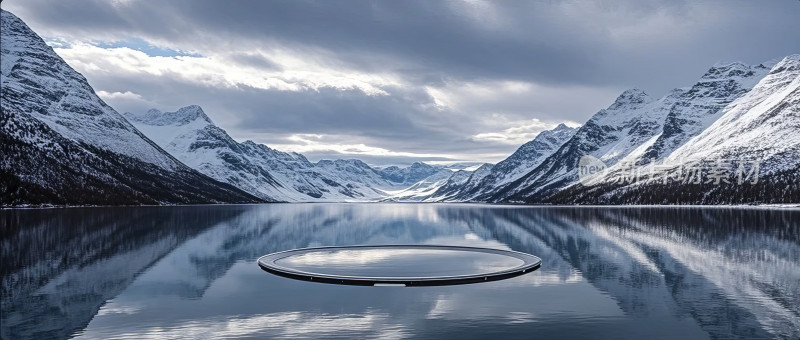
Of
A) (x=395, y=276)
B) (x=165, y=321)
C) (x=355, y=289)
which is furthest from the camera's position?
(x=395, y=276)

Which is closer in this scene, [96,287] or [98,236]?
[96,287]

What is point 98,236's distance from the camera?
11212cm

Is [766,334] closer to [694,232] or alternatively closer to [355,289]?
[355,289]

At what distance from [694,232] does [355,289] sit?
97.5 metres

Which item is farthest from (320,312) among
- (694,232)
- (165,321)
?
(694,232)

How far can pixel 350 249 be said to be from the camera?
312 feet

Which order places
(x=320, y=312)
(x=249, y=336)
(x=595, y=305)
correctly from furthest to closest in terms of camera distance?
(x=595, y=305) < (x=320, y=312) < (x=249, y=336)

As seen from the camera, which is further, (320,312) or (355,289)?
(355,289)

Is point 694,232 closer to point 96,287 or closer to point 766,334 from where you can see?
point 766,334

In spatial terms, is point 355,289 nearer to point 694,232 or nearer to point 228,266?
point 228,266

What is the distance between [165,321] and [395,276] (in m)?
27.1

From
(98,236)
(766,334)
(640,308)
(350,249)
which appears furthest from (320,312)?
(98,236)

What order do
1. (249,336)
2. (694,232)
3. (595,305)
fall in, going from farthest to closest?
(694,232)
(595,305)
(249,336)

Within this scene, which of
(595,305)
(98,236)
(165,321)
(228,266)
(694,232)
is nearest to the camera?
(165,321)
